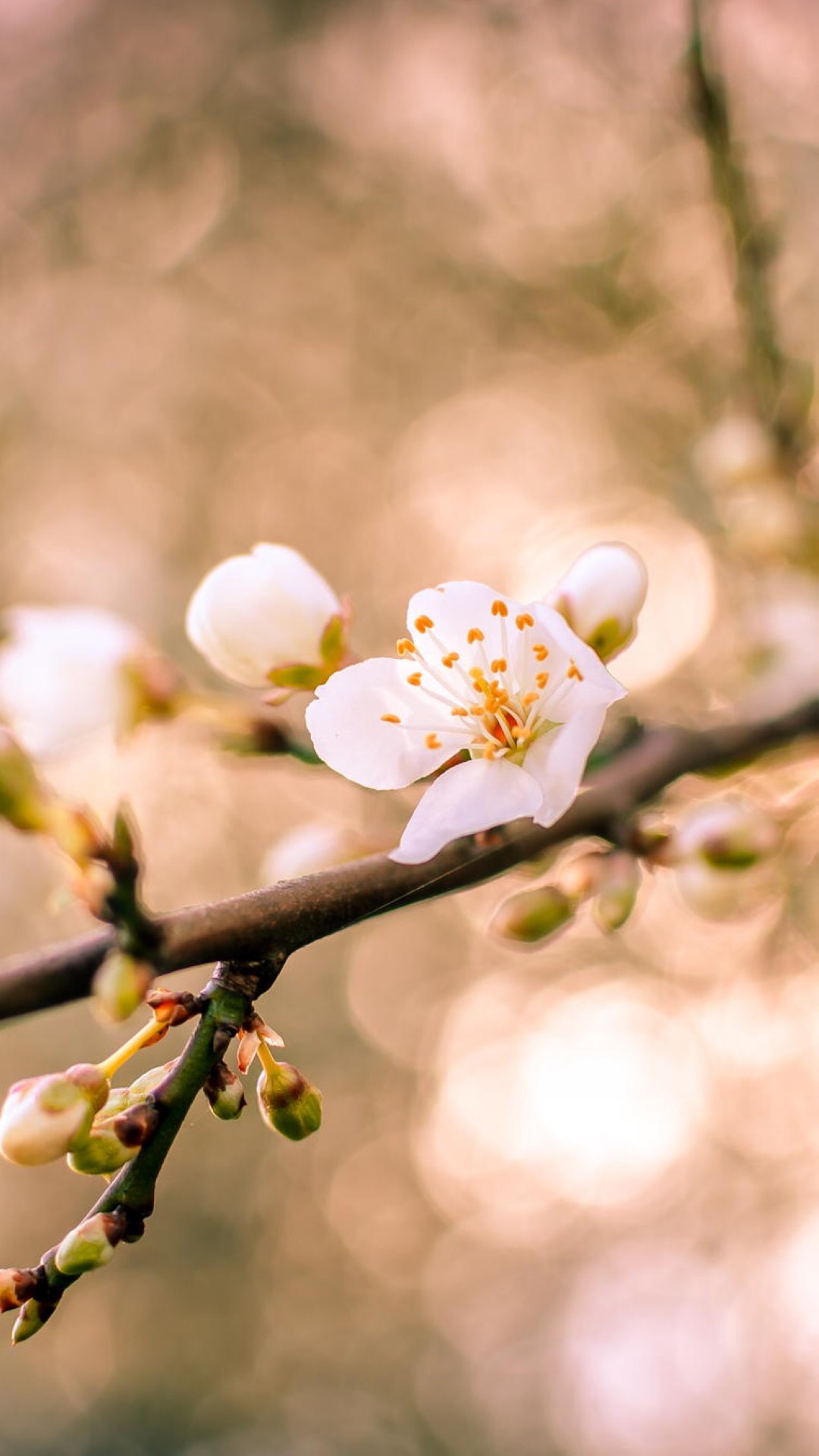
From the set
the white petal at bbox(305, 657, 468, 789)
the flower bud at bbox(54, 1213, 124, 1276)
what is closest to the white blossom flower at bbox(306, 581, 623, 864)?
the white petal at bbox(305, 657, 468, 789)

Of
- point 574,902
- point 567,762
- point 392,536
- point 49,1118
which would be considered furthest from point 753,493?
point 392,536

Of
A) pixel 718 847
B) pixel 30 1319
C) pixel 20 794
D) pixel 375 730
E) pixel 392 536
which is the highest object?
pixel 20 794

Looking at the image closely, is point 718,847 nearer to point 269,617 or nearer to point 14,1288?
point 269,617

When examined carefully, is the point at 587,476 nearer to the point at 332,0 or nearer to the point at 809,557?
the point at 332,0

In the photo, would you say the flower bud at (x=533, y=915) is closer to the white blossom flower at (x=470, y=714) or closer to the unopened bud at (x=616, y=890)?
the unopened bud at (x=616, y=890)

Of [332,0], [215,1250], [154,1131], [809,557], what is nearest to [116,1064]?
[154,1131]
